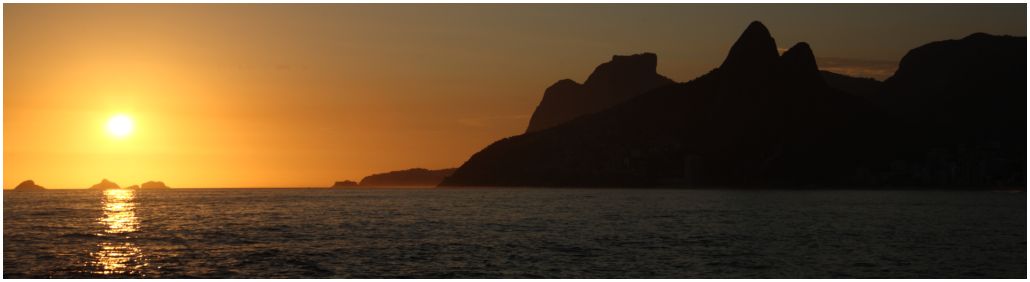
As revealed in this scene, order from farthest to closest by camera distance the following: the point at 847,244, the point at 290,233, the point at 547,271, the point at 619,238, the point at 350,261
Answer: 1. the point at 290,233
2. the point at 619,238
3. the point at 847,244
4. the point at 350,261
5. the point at 547,271

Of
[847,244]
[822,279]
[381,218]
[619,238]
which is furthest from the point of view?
[381,218]

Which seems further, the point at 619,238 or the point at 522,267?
the point at 619,238

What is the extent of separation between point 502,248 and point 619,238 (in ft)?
56.0

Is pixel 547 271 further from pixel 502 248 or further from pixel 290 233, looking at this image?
pixel 290 233

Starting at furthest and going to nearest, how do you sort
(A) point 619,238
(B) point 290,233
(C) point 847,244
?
(B) point 290,233 < (A) point 619,238 < (C) point 847,244

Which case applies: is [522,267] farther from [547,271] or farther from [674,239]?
[674,239]

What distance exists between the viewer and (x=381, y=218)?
138m

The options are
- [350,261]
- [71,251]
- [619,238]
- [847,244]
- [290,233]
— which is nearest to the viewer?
[350,261]

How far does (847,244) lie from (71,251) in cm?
6891

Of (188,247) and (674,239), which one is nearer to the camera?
(188,247)

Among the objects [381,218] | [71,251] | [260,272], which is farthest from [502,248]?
[381,218]

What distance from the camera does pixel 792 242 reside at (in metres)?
90.7

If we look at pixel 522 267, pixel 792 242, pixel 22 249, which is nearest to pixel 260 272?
pixel 522 267

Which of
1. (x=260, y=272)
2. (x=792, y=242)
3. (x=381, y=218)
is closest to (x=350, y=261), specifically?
(x=260, y=272)
